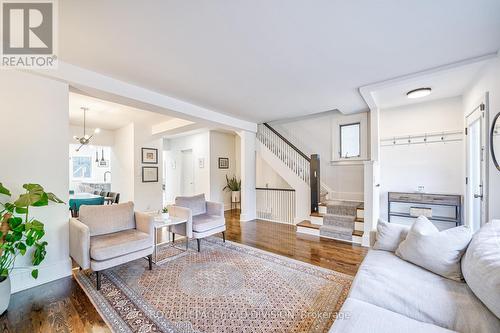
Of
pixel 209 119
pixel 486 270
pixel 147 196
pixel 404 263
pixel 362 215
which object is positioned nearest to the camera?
pixel 486 270

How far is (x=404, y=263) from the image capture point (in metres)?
1.84

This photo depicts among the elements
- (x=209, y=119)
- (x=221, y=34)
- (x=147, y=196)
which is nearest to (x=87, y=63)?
(x=221, y=34)

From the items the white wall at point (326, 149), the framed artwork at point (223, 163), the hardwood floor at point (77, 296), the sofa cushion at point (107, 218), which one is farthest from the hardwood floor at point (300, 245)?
the framed artwork at point (223, 163)

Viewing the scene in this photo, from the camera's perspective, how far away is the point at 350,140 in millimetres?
4867

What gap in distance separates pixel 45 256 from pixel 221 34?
10.2 feet

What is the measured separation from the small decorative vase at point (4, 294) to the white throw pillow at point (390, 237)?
11.5 ft

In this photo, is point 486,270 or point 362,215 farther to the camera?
point 362,215

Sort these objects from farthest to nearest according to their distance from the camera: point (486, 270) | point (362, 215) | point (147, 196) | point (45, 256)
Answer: point (147, 196)
point (362, 215)
point (45, 256)
point (486, 270)

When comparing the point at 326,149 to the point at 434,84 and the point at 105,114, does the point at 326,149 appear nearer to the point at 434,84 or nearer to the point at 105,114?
the point at 434,84

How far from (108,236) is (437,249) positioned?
3.39 m

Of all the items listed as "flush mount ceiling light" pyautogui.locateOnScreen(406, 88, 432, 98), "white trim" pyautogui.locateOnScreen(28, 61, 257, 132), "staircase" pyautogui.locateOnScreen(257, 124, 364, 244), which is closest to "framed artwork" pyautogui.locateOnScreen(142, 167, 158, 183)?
"white trim" pyautogui.locateOnScreen(28, 61, 257, 132)

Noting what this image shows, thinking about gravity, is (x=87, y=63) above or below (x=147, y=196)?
above

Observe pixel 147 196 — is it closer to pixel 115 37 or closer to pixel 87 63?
pixel 87 63

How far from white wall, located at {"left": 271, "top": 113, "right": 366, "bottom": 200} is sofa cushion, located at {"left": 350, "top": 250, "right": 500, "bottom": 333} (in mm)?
3187
